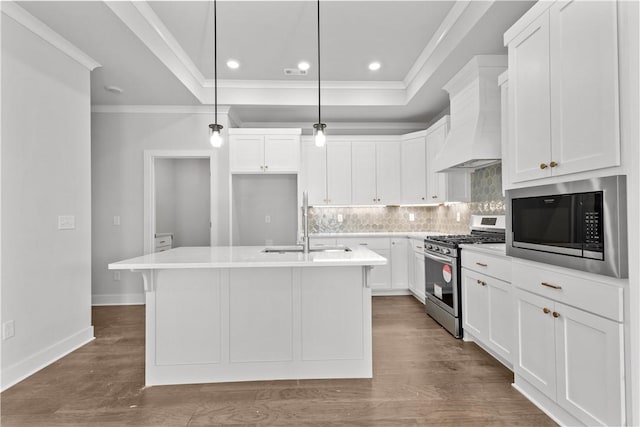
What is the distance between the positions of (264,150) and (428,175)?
2.37 metres

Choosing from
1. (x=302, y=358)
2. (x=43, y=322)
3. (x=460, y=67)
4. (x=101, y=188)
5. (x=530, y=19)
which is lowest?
(x=302, y=358)

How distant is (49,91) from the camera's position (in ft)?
9.51

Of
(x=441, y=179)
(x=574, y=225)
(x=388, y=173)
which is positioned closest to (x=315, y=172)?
(x=388, y=173)

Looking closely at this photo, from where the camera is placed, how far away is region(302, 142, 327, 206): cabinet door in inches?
207

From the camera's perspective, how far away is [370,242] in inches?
197

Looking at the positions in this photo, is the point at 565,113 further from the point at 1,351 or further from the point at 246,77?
the point at 1,351

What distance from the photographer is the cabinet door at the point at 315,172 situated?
17.3 feet

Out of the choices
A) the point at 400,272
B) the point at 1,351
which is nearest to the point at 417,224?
the point at 400,272

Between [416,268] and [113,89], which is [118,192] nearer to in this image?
[113,89]

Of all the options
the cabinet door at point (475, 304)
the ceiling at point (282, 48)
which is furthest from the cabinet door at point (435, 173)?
the cabinet door at point (475, 304)

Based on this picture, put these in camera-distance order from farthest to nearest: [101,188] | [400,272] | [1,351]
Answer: [400,272] → [101,188] → [1,351]

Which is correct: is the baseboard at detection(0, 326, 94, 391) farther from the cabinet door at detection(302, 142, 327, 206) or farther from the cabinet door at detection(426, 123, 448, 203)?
the cabinet door at detection(426, 123, 448, 203)

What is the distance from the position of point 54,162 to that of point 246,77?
2.33 meters

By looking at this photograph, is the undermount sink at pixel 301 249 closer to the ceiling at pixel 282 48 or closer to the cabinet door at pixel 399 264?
the ceiling at pixel 282 48
